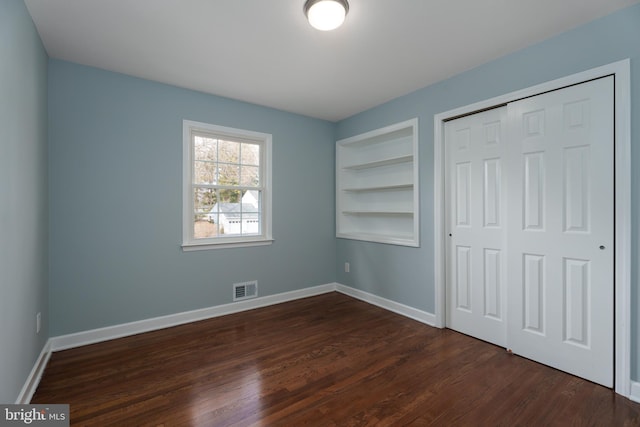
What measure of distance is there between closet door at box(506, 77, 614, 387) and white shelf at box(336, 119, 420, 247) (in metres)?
1.08

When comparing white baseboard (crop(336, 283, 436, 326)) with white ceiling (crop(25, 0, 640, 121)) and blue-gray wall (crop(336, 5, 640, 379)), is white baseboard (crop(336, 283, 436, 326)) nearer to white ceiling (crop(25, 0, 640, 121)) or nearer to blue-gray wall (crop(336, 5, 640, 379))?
blue-gray wall (crop(336, 5, 640, 379))

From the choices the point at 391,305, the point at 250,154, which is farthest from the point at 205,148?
the point at 391,305

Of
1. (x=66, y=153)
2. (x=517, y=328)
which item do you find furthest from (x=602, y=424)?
(x=66, y=153)

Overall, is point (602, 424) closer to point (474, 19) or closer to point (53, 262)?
point (474, 19)

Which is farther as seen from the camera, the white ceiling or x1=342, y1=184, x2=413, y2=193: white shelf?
x1=342, y1=184, x2=413, y2=193: white shelf

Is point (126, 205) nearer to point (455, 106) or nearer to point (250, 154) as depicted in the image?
point (250, 154)

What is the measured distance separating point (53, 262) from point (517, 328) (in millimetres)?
4136

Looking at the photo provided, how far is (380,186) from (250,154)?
176 centimetres

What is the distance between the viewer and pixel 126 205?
2982 mm

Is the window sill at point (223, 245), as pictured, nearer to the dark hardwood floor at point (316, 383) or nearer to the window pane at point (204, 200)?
the window pane at point (204, 200)

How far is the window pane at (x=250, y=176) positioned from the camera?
3809 mm

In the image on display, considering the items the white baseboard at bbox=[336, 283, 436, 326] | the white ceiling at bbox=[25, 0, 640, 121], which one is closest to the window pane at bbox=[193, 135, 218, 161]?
the white ceiling at bbox=[25, 0, 640, 121]

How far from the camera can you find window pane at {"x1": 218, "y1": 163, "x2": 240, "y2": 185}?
143 inches

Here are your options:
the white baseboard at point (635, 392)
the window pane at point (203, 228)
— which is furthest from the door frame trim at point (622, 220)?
the window pane at point (203, 228)
